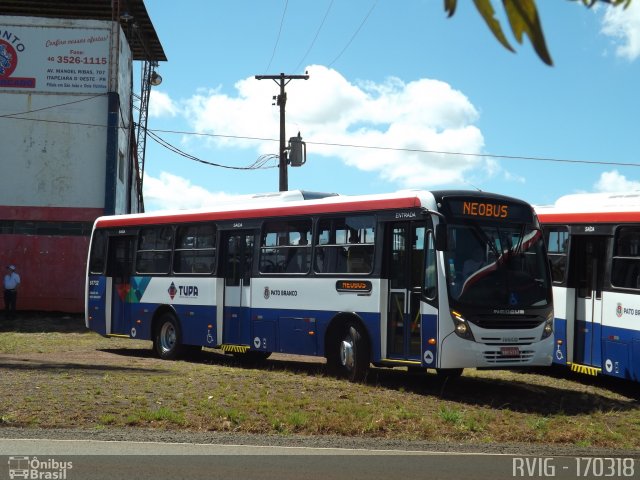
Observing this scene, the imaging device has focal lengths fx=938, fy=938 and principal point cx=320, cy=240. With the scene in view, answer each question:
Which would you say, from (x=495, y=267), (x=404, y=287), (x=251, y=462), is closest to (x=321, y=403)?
(x=404, y=287)

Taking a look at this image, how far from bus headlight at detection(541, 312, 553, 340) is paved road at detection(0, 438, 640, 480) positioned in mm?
4537

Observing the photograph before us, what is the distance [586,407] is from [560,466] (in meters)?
4.64

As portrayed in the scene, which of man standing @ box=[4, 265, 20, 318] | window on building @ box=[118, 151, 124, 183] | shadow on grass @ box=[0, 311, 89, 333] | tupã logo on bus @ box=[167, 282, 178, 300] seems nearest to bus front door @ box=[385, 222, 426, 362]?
tupã logo on bus @ box=[167, 282, 178, 300]

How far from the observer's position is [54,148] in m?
34.8

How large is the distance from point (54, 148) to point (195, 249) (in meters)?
17.7

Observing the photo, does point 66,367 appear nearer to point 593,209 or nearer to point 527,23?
point 593,209

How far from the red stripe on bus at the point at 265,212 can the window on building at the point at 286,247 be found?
0.21m

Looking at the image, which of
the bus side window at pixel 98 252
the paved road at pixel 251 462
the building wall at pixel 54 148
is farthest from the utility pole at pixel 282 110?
the paved road at pixel 251 462

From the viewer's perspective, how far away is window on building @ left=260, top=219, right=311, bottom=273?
53.3 ft

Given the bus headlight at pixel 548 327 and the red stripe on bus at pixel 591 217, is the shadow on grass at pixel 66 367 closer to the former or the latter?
the bus headlight at pixel 548 327

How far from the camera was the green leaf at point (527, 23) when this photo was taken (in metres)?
1.68

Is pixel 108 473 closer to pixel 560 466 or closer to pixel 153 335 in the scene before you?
pixel 560 466

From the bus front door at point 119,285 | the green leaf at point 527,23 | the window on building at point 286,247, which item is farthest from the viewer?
the bus front door at point 119,285

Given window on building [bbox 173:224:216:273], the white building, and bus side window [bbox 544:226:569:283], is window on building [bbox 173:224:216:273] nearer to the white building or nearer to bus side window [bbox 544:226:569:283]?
bus side window [bbox 544:226:569:283]
